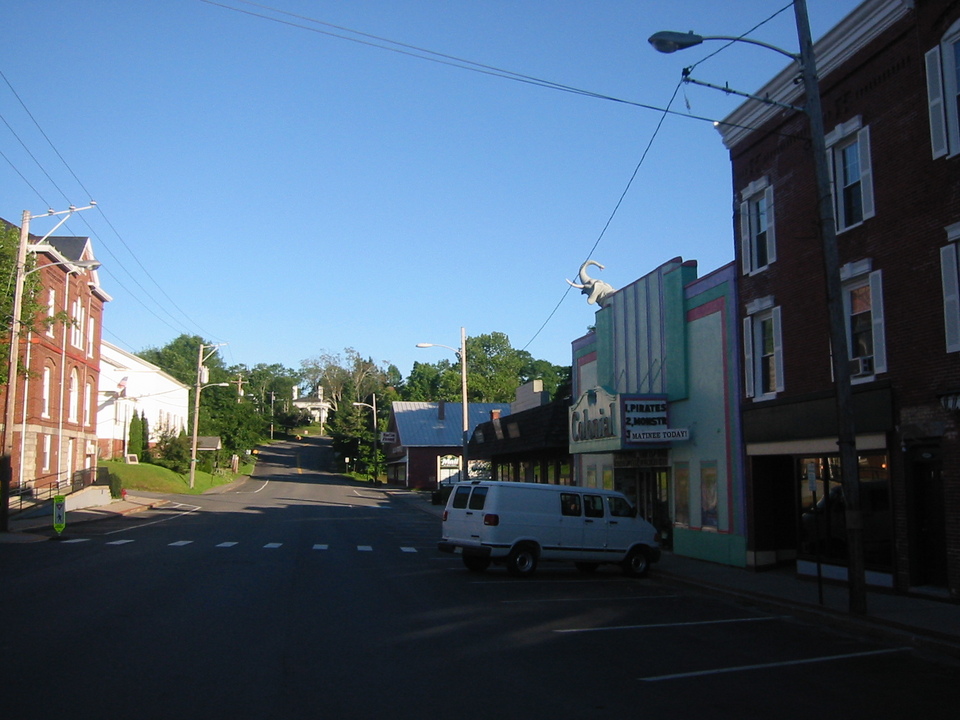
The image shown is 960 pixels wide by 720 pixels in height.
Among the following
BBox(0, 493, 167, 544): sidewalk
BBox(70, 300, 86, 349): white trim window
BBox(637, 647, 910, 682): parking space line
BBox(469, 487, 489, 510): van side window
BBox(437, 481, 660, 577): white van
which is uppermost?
BBox(70, 300, 86, 349): white trim window

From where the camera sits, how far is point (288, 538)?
89.8ft

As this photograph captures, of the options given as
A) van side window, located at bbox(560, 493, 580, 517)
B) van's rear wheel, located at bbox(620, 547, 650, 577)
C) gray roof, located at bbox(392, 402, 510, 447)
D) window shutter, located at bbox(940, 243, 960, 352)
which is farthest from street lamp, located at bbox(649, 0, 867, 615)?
gray roof, located at bbox(392, 402, 510, 447)

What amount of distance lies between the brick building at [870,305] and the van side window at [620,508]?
2700mm

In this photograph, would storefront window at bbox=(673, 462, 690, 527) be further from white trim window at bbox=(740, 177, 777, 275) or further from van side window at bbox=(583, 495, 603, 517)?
white trim window at bbox=(740, 177, 777, 275)

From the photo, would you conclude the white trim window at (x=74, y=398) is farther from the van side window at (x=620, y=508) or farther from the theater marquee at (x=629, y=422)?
the van side window at (x=620, y=508)

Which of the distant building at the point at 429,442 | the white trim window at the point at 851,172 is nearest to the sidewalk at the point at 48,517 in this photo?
the white trim window at the point at 851,172

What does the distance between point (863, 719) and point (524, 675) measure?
3.11m

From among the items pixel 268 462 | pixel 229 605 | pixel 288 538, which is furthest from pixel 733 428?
pixel 268 462

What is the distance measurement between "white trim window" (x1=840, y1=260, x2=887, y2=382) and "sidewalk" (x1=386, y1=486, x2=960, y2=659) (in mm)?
3992

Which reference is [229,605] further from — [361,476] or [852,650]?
[361,476]

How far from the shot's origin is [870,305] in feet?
53.0

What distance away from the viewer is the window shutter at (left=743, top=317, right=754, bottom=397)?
20.1 meters

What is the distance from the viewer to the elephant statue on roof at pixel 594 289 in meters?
28.3

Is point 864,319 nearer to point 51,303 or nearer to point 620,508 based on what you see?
point 620,508
